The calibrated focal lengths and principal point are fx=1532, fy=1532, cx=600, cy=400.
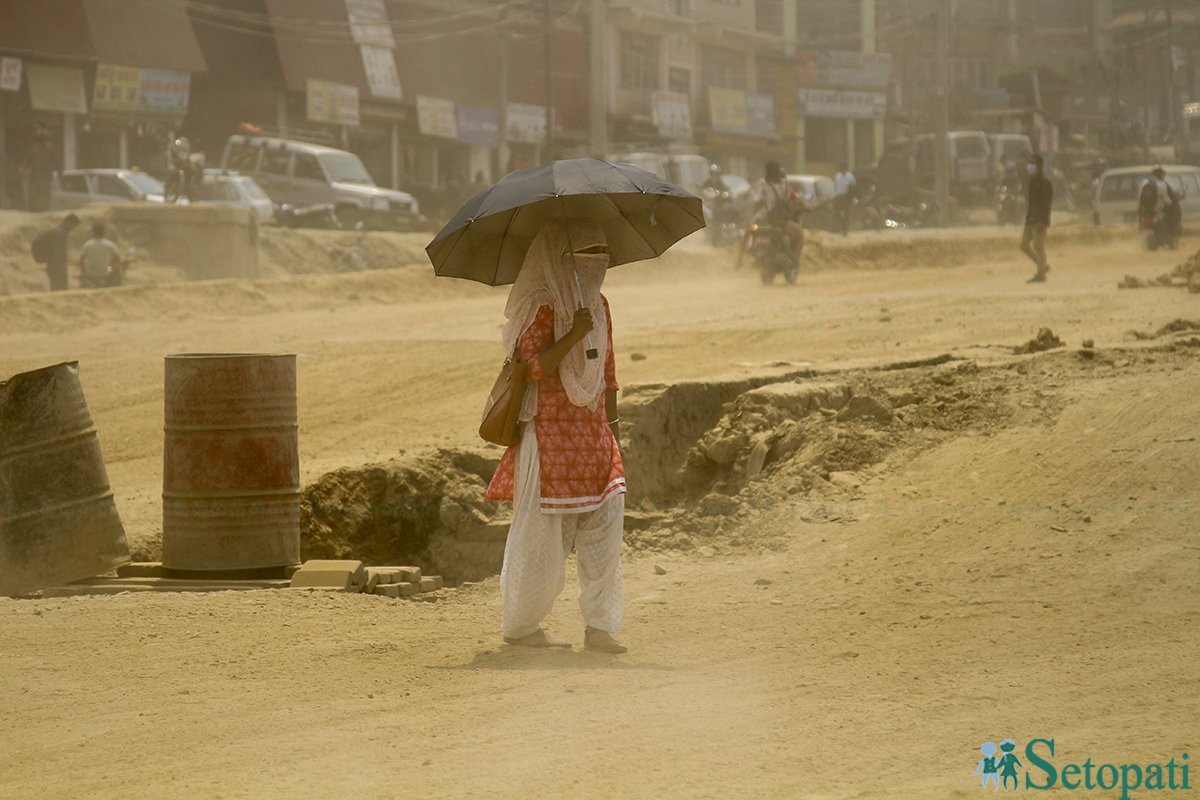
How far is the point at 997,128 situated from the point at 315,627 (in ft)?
149

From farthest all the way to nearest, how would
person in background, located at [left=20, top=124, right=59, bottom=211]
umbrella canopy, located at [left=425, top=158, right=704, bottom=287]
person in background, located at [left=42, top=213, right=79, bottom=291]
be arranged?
person in background, located at [left=20, top=124, right=59, bottom=211] → person in background, located at [left=42, top=213, right=79, bottom=291] → umbrella canopy, located at [left=425, top=158, right=704, bottom=287]

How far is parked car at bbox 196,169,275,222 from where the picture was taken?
2544cm

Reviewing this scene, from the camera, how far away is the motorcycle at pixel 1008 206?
Answer: 33219 mm

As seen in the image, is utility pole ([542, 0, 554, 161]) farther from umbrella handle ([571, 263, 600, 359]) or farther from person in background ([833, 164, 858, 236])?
umbrella handle ([571, 263, 600, 359])

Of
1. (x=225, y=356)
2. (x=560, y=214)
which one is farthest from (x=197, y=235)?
(x=560, y=214)

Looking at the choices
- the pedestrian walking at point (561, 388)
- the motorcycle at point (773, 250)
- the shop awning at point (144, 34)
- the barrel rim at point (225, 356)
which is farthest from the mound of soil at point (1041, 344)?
the shop awning at point (144, 34)

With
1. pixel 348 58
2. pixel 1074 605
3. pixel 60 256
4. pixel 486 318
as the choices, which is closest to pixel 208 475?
pixel 1074 605

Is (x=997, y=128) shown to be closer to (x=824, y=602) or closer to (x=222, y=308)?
(x=222, y=308)

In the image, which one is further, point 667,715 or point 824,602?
point 824,602

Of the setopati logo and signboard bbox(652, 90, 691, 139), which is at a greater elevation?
signboard bbox(652, 90, 691, 139)

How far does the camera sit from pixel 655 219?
5.57 m

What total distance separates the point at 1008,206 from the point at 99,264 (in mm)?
21021

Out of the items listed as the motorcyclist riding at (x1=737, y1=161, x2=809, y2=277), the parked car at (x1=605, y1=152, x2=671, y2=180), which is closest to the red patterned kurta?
the motorcyclist riding at (x1=737, y1=161, x2=809, y2=277)

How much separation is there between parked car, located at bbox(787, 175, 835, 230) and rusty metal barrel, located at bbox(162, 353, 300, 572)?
2399cm
